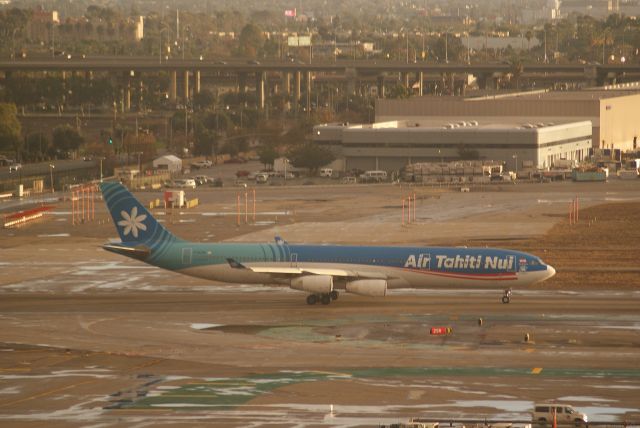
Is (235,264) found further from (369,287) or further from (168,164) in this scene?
(168,164)

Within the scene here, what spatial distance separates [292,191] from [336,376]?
326 feet

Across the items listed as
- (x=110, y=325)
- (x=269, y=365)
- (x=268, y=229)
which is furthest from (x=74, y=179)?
(x=269, y=365)

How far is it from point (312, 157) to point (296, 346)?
118543 mm

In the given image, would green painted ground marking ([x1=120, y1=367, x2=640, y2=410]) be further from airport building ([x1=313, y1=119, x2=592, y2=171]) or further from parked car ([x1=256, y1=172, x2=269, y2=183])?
airport building ([x1=313, y1=119, x2=592, y2=171])

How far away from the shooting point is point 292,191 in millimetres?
159250

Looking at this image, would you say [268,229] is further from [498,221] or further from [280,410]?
[280,410]

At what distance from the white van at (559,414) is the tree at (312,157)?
13461cm

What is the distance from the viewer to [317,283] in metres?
78.9

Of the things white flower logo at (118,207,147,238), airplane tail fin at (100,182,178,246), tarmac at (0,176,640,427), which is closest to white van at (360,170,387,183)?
tarmac at (0,176,640,427)

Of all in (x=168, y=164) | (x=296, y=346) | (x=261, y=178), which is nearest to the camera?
(x=296, y=346)

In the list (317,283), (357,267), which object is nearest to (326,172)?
(357,267)

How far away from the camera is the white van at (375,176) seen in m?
176

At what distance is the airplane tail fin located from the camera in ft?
269

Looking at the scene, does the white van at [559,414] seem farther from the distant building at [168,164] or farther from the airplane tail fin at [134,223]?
the distant building at [168,164]
